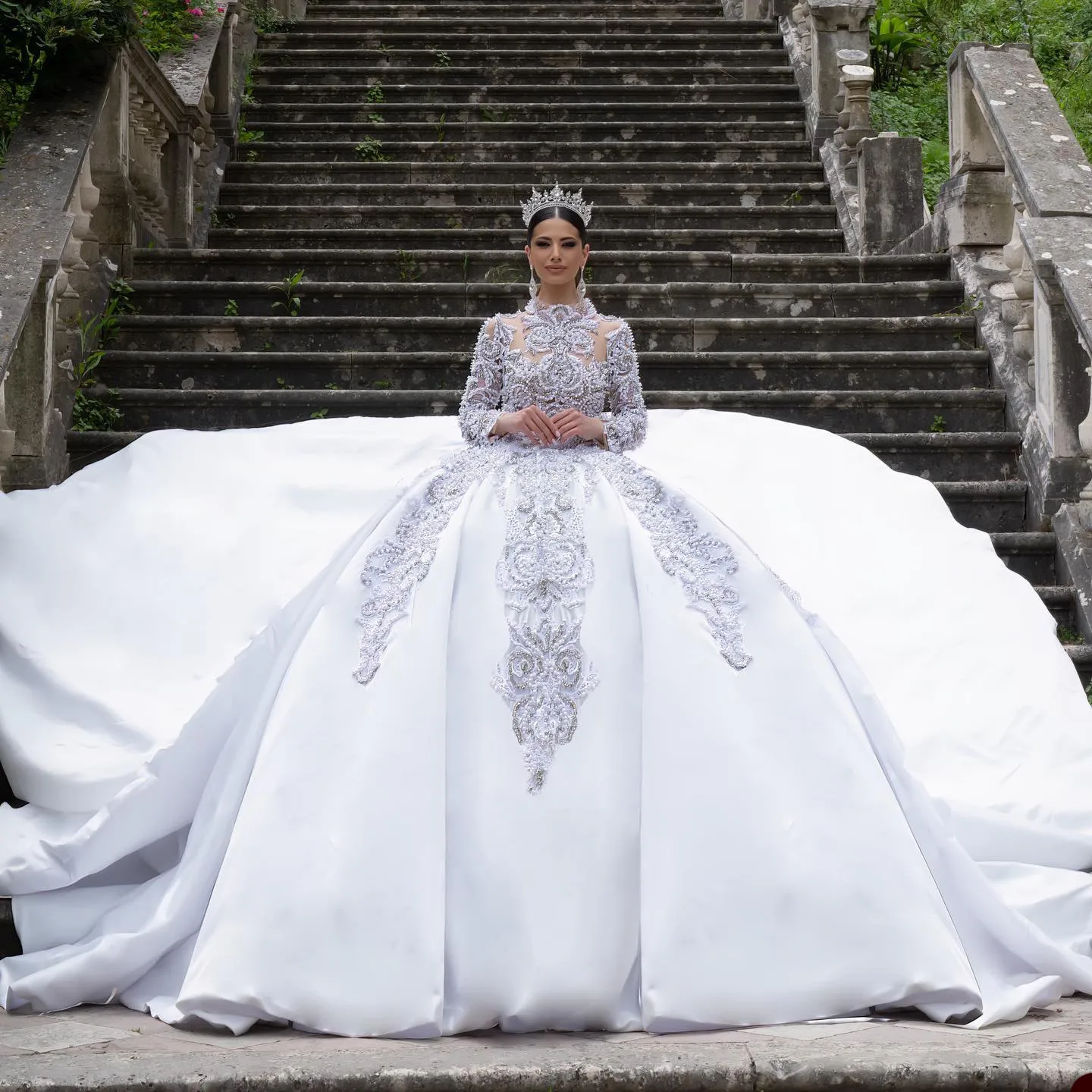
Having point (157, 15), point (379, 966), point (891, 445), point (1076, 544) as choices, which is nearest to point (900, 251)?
point (891, 445)

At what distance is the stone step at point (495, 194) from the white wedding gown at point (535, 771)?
17.1 feet

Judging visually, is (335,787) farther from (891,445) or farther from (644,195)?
(644,195)

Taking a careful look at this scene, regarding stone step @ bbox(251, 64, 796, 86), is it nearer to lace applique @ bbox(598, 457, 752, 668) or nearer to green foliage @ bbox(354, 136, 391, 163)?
green foliage @ bbox(354, 136, 391, 163)

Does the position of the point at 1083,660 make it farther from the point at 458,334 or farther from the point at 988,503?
the point at 458,334

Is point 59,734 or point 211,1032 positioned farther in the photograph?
point 59,734

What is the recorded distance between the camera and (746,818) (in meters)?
2.99

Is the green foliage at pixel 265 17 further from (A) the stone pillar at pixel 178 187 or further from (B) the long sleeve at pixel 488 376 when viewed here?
(B) the long sleeve at pixel 488 376

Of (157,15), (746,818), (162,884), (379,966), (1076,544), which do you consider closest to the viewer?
(379,966)

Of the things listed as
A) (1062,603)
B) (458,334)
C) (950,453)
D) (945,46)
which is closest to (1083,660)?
(1062,603)

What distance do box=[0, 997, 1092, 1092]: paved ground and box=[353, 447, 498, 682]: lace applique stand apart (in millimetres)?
890

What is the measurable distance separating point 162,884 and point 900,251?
21.1ft

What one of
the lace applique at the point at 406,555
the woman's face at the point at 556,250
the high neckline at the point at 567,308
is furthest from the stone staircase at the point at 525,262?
the lace applique at the point at 406,555

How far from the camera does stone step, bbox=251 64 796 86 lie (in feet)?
35.7

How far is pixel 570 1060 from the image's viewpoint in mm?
2564
